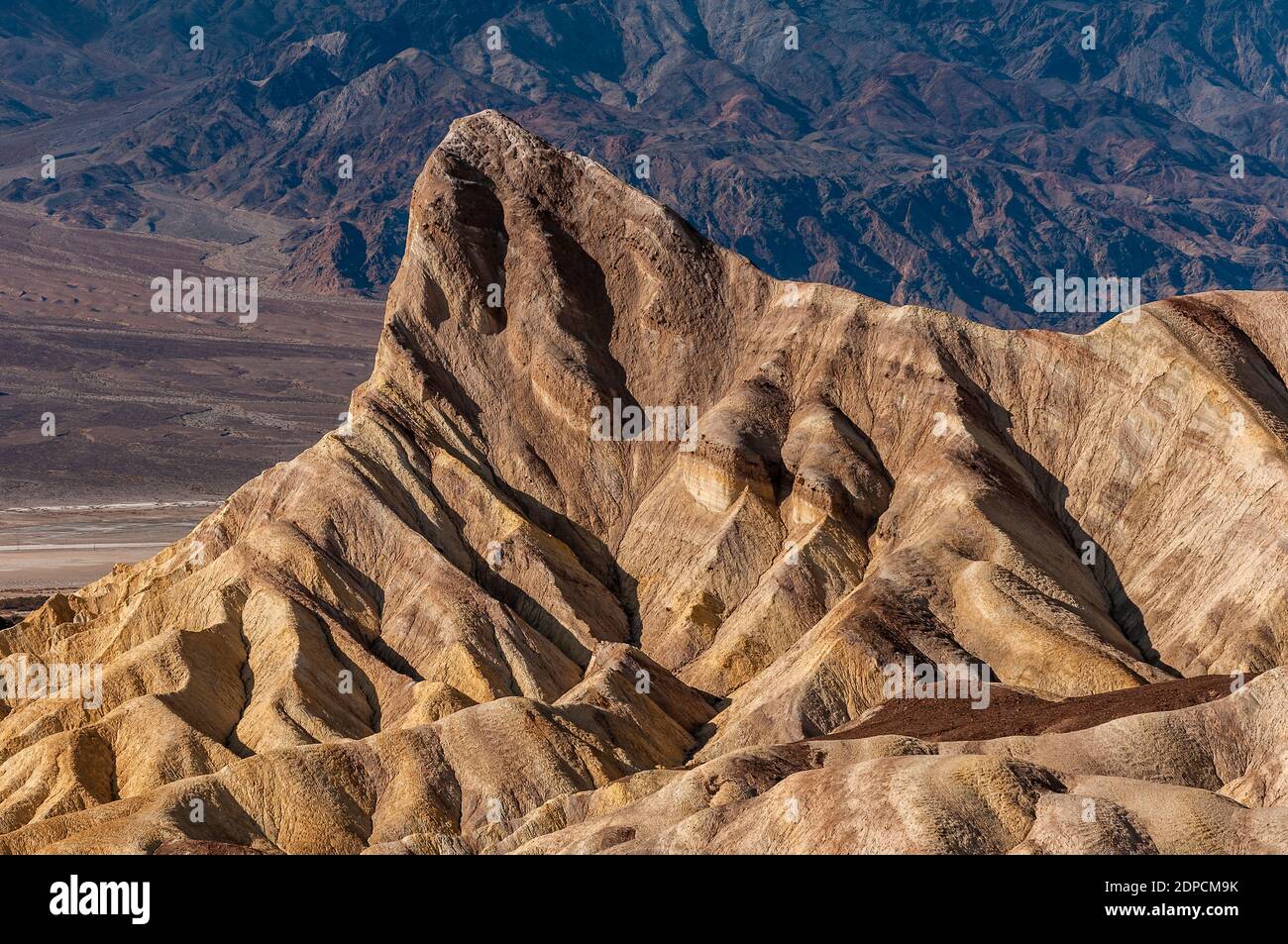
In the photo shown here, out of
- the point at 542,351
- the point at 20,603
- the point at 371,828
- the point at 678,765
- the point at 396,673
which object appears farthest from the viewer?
the point at 20,603

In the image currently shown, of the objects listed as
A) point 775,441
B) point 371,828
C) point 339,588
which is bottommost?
point 371,828

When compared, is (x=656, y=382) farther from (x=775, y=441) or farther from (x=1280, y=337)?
(x=1280, y=337)

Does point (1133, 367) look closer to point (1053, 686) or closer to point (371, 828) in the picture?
point (1053, 686)

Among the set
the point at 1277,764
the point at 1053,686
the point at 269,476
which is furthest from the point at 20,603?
the point at 1277,764

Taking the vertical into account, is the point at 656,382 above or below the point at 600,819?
above

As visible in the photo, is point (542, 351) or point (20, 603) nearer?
point (542, 351)
